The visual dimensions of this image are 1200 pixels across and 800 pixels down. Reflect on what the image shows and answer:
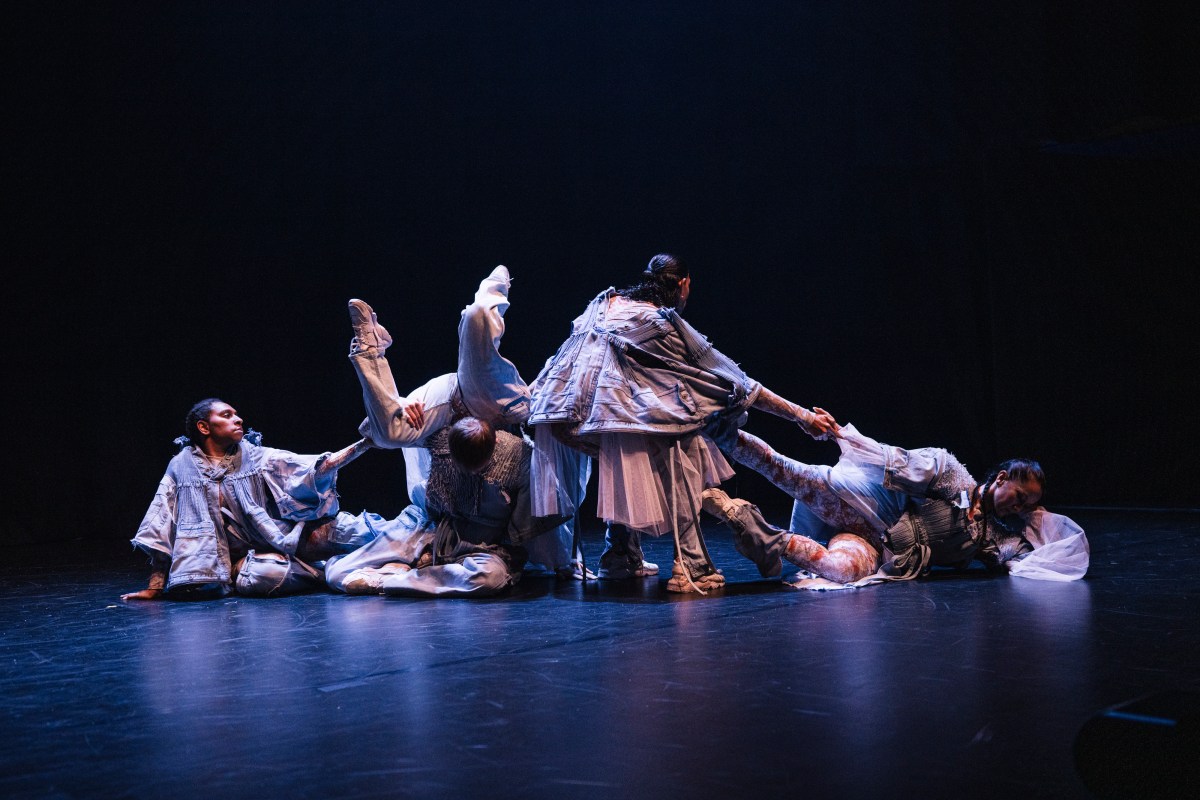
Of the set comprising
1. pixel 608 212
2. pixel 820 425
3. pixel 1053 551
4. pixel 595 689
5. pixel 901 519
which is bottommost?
pixel 595 689

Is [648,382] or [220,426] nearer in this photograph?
[648,382]

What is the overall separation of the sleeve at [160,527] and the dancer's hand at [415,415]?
3.13 feet

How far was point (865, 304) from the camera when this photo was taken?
6.59 meters

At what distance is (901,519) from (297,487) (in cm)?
217

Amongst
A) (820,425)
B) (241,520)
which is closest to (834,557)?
(820,425)

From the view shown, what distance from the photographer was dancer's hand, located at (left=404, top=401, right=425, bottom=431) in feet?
12.5

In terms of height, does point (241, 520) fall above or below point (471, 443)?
below

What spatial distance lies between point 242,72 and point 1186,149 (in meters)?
5.37

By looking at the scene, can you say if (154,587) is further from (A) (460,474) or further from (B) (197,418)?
(A) (460,474)

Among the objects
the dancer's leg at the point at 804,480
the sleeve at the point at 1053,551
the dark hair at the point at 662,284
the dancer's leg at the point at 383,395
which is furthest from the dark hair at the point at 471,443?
the sleeve at the point at 1053,551

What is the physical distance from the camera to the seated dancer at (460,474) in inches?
145

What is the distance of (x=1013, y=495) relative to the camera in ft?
12.3

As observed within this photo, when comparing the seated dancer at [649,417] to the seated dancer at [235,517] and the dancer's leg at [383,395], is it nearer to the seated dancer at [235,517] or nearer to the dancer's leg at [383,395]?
the dancer's leg at [383,395]

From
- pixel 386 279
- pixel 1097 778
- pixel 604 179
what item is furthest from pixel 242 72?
pixel 1097 778
